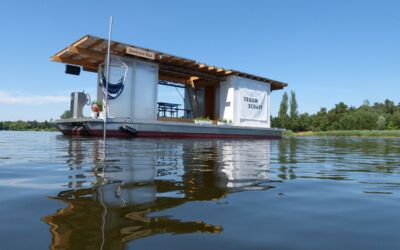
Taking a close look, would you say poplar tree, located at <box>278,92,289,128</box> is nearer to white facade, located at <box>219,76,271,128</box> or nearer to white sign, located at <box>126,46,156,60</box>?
white facade, located at <box>219,76,271,128</box>

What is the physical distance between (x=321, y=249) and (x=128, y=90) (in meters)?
14.6

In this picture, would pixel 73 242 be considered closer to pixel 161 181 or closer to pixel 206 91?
pixel 161 181

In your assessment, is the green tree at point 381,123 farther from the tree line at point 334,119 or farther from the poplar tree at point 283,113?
the poplar tree at point 283,113

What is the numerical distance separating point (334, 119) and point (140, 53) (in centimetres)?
6263

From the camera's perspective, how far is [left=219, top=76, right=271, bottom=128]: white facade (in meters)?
19.2

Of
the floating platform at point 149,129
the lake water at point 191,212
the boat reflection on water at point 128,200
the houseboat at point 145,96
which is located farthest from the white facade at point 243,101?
the lake water at point 191,212

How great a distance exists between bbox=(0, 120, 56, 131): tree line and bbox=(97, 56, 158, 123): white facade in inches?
1602

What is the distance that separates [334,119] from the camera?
68.5 meters

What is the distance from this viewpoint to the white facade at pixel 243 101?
19234mm

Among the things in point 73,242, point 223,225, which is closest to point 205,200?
point 223,225

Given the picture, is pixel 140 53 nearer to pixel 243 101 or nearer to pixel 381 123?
pixel 243 101

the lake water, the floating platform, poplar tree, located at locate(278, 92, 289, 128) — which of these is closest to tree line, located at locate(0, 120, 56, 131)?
the floating platform

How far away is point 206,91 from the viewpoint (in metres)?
22.7

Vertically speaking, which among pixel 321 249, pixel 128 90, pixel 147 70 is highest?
pixel 147 70
